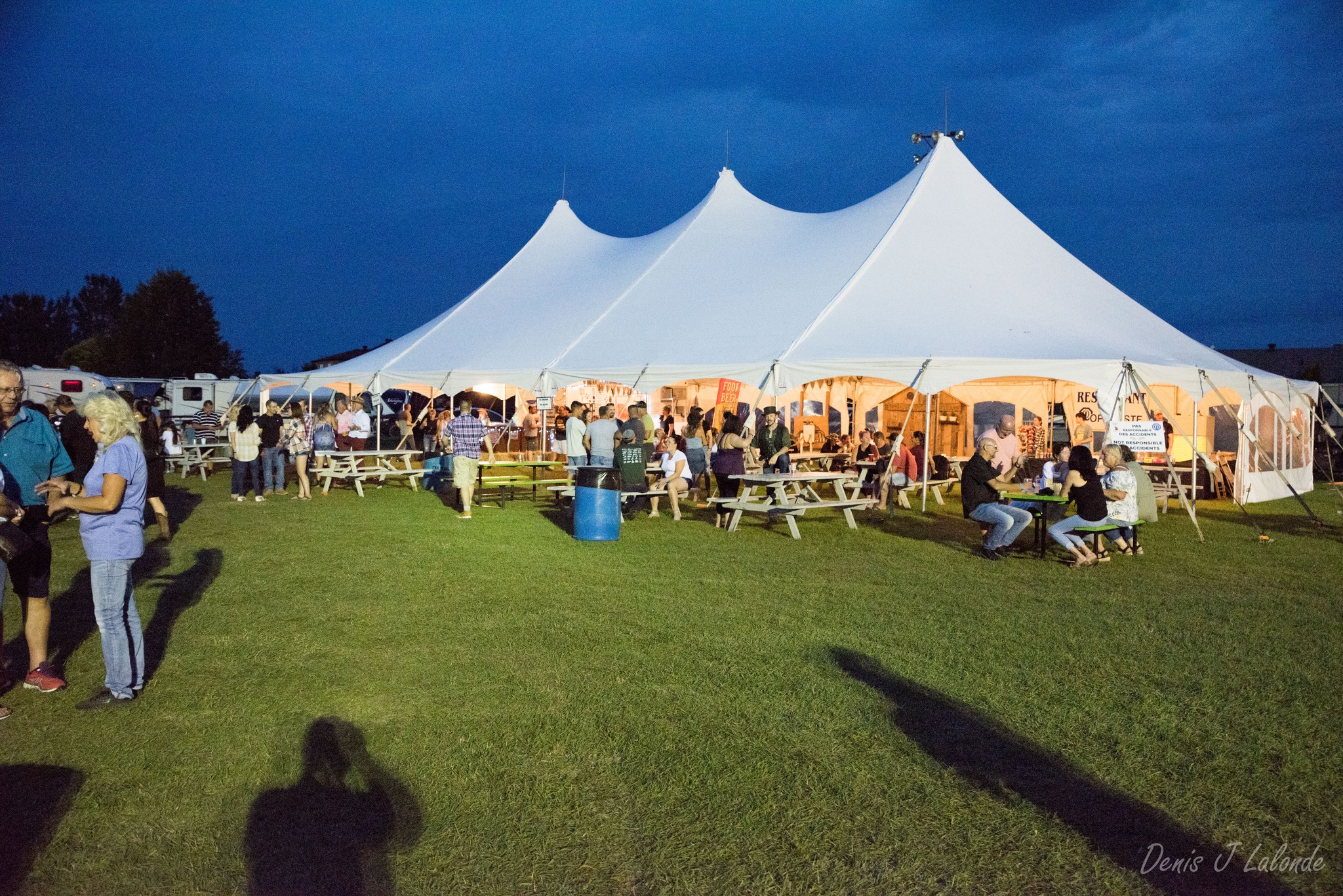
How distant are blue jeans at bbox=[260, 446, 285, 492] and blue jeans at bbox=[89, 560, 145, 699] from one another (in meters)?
9.72

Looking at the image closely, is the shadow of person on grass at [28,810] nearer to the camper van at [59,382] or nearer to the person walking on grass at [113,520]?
the person walking on grass at [113,520]

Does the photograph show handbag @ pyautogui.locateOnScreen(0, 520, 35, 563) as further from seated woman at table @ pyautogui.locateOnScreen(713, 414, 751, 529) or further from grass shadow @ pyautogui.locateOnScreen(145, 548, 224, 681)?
seated woman at table @ pyautogui.locateOnScreen(713, 414, 751, 529)

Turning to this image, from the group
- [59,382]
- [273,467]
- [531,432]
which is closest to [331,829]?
[273,467]

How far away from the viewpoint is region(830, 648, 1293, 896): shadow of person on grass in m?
2.81

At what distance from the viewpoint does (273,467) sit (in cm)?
1405

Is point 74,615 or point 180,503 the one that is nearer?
point 74,615

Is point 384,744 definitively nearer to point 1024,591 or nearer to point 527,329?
point 1024,591

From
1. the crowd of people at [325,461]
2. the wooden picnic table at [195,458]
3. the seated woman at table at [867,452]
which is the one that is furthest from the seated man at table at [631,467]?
the wooden picnic table at [195,458]

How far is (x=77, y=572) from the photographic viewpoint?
299 inches

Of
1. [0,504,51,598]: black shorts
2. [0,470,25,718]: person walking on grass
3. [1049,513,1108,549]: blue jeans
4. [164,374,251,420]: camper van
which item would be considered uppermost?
[164,374,251,420]: camper van

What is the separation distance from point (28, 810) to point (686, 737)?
2.34 metres

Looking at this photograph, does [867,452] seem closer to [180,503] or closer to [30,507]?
[180,503]

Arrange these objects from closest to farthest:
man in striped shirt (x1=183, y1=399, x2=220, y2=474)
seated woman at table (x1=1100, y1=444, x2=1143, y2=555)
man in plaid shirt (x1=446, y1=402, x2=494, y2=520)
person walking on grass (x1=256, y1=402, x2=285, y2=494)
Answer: seated woman at table (x1=1100, y1=444, x2=1143, y2=555), man in plaid shirt (x1=446, y1=402, x2=494, y2=520), person walking on grass (x1=256, y1=402, x2=285, y2=494), man in striped shirt (x1=183, y1=399, x2=220, y2=474)

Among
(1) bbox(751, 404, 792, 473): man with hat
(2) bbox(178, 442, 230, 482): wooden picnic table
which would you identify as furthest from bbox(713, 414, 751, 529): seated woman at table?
A: (2) bbox(178, 442, 230, 482): wooden picnic table
